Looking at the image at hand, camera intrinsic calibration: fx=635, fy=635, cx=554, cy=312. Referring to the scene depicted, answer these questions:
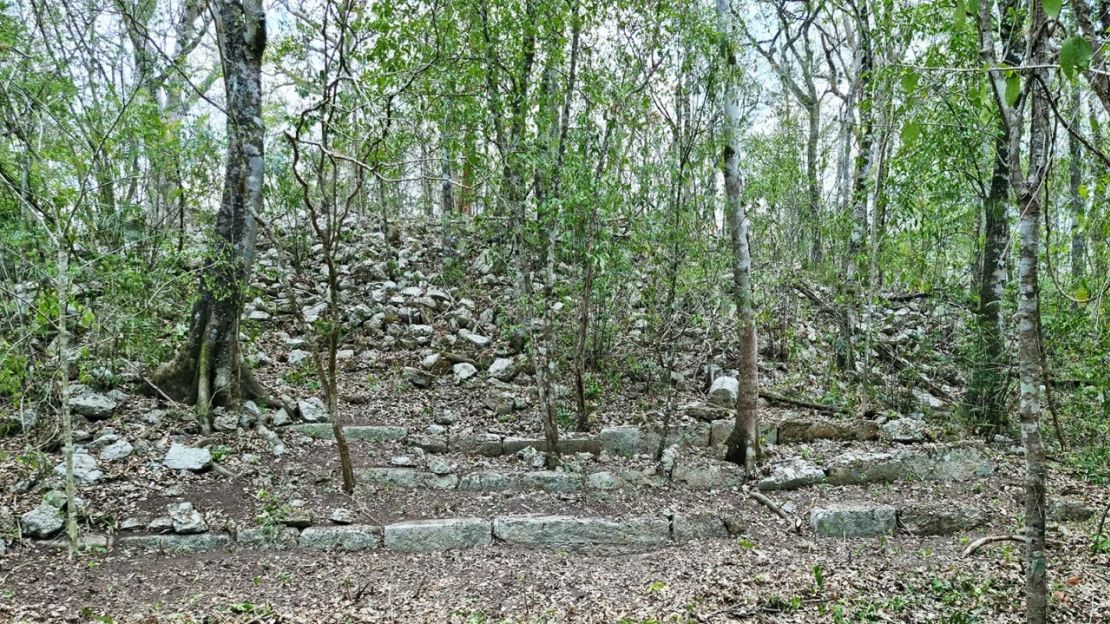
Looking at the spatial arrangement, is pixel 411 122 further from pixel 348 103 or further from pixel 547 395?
pixel 547 395

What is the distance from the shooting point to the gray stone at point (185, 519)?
15.4ft

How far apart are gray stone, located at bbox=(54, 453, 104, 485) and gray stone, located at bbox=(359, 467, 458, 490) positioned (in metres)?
2.00

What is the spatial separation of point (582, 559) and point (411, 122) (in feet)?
13.0

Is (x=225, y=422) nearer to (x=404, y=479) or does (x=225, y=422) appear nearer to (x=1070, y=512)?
(x=404, y=479)

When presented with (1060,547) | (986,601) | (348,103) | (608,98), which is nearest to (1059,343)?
(1060,547)

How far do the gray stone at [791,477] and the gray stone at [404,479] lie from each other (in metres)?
2.90

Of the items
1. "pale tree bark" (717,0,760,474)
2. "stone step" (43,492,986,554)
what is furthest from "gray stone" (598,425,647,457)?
"stone step" (43,492,986,554)

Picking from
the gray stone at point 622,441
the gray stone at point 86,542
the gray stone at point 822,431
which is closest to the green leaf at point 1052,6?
the gray stone at point 622,441

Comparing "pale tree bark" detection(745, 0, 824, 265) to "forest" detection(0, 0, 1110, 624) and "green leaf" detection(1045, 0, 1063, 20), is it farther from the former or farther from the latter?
"green leaf" detection(1045, 0, 1063, 20)

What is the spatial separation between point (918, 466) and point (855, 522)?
1.26 meters

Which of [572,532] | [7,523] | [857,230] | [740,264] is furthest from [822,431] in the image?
[7,523]

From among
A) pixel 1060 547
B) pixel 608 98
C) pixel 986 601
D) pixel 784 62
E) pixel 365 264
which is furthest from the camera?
pixel 784 62

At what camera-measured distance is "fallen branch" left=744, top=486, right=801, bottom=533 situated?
5.26m

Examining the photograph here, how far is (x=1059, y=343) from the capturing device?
6152 mm
